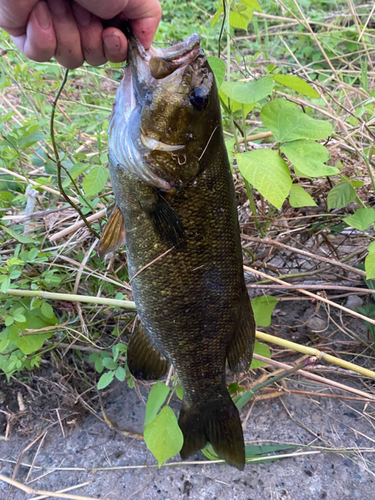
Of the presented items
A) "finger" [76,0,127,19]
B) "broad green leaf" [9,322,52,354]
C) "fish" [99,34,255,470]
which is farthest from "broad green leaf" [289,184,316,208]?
"broad green leaf" [9,322,52,354]

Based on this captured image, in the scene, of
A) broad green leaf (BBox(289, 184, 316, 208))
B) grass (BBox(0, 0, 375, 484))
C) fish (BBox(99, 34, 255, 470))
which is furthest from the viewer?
grass (BBox(0, 0, 375, 484))

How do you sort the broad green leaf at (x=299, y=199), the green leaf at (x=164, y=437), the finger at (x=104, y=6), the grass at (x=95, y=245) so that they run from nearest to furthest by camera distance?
the finger at (x=104, y=6)
the green leaf at (x=164, y=437)
the broad green leaf at (x=299, y=199)
the grass at (x=95, y=245)

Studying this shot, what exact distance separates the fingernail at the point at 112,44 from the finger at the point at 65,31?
0.50 feet

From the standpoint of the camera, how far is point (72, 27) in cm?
122

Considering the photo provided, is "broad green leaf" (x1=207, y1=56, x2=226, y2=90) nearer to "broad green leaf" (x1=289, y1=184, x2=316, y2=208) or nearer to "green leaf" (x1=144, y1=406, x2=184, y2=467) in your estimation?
"broad green leaf" (x1=289, y1=184, x2=316, y2=208)

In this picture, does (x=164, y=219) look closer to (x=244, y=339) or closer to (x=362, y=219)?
(x=244, y=339)

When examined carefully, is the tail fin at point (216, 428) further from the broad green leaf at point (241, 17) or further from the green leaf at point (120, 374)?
the broad green leaf at point (241, 17)

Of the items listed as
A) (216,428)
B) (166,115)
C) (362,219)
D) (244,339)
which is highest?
(166,115)

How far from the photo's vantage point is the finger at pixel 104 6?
3.51 feet

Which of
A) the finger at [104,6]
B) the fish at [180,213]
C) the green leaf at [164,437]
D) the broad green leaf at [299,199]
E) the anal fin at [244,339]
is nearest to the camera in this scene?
the finger at [104,6]

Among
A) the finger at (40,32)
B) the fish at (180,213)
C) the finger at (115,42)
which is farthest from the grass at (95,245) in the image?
the finger at (115,42)

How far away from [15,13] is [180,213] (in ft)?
2.99

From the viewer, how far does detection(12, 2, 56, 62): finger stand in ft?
3.85

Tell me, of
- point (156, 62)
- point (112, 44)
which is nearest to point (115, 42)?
point (112, 44)
